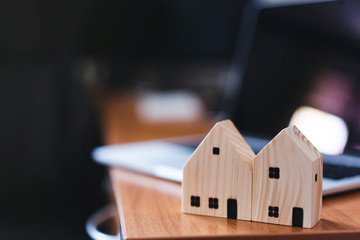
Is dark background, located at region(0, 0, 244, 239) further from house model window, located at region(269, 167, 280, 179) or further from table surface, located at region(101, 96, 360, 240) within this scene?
house model window, located at region(269, 167, 280, 179)

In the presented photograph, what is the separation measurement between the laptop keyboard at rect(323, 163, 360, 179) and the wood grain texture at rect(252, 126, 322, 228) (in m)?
0.13

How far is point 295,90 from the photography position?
839 millimetres

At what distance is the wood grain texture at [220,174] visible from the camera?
491 millimetres

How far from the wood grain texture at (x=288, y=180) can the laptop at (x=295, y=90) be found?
10cm

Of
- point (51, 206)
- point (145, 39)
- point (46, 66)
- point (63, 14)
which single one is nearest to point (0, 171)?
point (51, 206)

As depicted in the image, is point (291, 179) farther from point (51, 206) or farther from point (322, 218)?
point (51, 206)

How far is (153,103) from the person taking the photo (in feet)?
6.06

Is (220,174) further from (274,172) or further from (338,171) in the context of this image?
(338,171)

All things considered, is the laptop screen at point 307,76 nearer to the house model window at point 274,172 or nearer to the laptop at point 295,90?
the laptop at point 295,90

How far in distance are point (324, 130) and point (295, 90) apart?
154 millimetres

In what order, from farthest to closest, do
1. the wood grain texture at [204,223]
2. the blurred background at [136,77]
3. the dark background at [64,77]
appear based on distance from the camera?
the dark background at [64,77]
the blurred background at [136,77]
the wood grain texture at [204,223]

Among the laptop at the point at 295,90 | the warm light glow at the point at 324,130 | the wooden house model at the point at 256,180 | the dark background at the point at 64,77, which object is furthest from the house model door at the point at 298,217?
the dark background at the point at 64,77

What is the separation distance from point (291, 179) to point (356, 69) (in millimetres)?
325

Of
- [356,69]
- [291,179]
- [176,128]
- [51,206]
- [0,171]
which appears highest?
[356,69]
